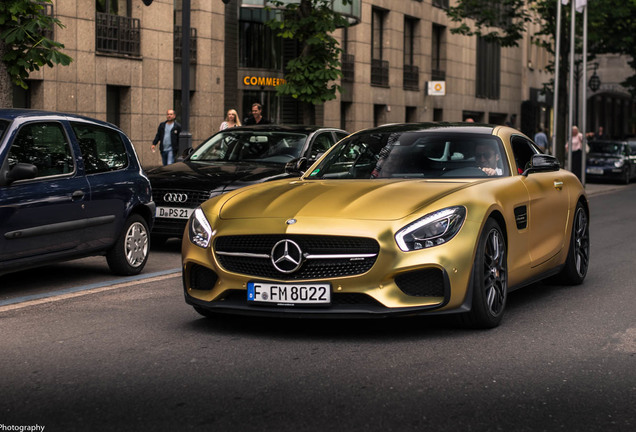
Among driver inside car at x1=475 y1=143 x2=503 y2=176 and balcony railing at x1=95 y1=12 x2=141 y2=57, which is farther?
balcony railing at x1=95 y1=12 x2=141 y2=57

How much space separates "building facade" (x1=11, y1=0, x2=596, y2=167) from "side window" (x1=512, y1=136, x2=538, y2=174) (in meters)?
13.3

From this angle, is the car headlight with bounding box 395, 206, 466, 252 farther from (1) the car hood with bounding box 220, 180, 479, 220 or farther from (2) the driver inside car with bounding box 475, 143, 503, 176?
(2) the driver inside car with bounding box 475, 143, 503, 176

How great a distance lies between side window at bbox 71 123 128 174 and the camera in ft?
31.7

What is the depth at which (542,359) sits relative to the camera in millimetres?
6191

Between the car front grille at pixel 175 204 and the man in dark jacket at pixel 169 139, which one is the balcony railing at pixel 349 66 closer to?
the man in dark jacket at pixel 169 139

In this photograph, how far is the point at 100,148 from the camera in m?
9.97

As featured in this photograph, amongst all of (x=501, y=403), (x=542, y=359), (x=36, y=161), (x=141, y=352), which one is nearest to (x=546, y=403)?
(x=501, y=403)

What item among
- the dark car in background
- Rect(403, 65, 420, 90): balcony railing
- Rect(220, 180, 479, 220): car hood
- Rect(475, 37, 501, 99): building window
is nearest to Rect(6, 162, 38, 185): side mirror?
Rect(220, 180, 479, 220): car hood

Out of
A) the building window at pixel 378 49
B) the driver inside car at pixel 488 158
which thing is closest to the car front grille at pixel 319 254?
the driver inside car at pixel 488 158

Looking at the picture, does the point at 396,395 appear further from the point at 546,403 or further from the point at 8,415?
the point at 8,415

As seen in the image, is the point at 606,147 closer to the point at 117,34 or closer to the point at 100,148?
the point at 117,34

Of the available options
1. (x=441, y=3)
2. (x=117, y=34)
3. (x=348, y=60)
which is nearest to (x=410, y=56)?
(x=441, y=3)

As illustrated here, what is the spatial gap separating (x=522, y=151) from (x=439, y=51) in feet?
128

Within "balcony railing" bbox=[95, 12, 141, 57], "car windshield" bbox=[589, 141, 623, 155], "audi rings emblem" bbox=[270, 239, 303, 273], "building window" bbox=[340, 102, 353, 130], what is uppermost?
"balcony railing" bbox=[95, 12, 141, 57]
